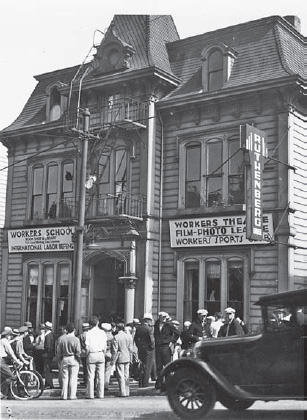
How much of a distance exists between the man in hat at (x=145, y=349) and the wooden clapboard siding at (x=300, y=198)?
19.1 ft

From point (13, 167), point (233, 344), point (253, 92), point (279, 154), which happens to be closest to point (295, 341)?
point (233, 344)

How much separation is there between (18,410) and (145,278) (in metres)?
8.92

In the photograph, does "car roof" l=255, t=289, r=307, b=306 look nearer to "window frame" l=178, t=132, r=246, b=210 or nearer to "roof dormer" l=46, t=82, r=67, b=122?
"window frame" l=178, t=132, r=246, b=210

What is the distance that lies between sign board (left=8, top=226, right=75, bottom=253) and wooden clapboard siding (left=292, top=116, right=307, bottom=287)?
823cm

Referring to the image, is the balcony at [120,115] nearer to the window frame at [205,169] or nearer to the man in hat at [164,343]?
the window frame at [205,169]

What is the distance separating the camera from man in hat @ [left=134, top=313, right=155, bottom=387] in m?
14.6

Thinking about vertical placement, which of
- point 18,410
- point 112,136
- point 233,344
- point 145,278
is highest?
point 112,136

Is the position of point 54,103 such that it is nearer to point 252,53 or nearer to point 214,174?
point 214,174

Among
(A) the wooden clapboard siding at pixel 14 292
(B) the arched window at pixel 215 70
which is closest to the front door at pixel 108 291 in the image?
(A) the wooden clapboard siding at pixel 14 292

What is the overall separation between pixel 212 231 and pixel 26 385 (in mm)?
8130

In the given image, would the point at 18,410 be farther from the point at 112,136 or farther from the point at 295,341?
the point at 112,136

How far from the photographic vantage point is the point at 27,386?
13.8 m

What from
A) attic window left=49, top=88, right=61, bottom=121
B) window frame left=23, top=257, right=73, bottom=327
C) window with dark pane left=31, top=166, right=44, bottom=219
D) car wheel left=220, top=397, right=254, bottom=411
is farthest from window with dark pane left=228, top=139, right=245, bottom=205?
car wheel left=220, top=397, right=254, bottom=411

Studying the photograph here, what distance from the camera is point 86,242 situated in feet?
71.1
